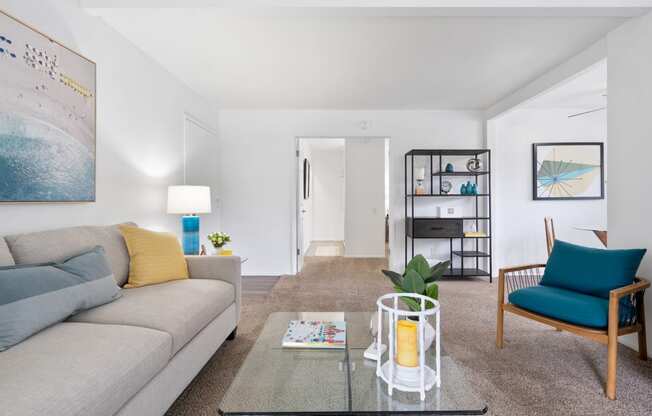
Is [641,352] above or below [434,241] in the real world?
below

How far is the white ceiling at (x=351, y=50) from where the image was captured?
2387mm

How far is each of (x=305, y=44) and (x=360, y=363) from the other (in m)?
2.43

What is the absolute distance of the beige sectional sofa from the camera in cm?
98

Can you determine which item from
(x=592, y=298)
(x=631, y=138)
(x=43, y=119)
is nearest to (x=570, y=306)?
(x=592, y=298)

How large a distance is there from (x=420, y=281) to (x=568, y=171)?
177 inches

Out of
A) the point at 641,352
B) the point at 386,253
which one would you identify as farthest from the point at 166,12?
the point at 386,253

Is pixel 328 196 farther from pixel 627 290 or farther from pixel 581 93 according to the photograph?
pixel 627 290

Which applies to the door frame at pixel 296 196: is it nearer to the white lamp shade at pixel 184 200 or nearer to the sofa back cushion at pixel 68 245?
the white lamp shade at pixel 184 200

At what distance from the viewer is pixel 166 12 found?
7.56 feet

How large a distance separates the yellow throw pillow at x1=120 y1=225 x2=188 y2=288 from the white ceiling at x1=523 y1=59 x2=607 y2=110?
3.69 m

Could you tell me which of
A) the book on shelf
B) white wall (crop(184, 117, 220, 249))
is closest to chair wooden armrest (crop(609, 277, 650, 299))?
the book on shelf

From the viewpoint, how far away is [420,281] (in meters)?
1.41

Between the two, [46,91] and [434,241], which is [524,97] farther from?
→ [46,91]

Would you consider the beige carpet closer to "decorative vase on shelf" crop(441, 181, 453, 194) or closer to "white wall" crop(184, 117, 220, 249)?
"white wall" crop(184, 117, 220, 249)
